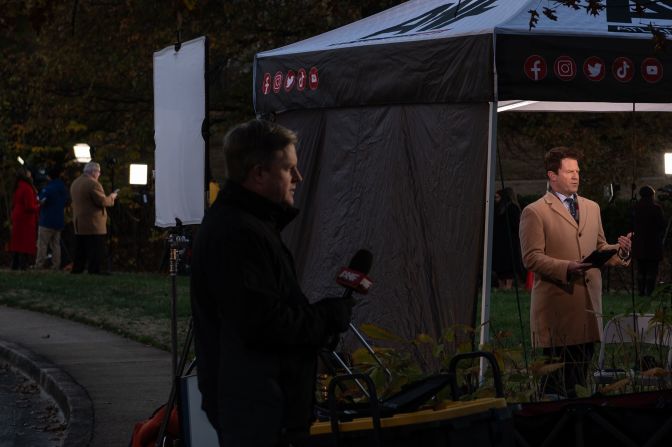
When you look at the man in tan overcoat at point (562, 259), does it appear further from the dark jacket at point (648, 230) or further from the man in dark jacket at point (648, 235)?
the dark jacket at point (648, 230)

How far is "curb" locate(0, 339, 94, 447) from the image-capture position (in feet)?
30.1

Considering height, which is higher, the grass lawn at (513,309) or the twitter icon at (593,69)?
the twitter icon at (593,69)

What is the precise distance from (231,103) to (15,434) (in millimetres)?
19798

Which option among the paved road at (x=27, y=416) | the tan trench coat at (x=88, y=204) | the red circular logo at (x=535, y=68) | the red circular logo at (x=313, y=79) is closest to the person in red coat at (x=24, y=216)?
the tan trench coat at (x=88, y=204)

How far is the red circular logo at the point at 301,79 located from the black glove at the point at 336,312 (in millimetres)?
5675

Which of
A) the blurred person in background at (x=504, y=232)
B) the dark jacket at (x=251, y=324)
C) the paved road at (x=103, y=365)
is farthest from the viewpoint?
the blurred person in background at (x=504, y=232)

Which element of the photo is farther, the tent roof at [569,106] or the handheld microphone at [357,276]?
the tent roof at [569,106]

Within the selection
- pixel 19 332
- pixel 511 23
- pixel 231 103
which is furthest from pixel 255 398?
pixel 231 103

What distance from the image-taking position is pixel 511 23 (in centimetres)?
865

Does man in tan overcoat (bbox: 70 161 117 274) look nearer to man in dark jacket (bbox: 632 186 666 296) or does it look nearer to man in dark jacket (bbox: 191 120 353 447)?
man in dark jacket (bbox: 632 186 666 296)

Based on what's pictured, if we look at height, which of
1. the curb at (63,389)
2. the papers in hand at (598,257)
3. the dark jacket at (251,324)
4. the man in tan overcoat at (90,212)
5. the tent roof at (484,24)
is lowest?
the curb at (63,389)

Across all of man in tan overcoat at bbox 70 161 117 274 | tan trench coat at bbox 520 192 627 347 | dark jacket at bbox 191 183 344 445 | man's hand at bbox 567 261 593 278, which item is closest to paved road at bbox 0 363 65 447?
tan trench coat at bbox 520 192 627 347

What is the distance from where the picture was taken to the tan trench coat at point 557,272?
8414mm

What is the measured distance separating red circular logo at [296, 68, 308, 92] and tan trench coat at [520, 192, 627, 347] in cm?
202
